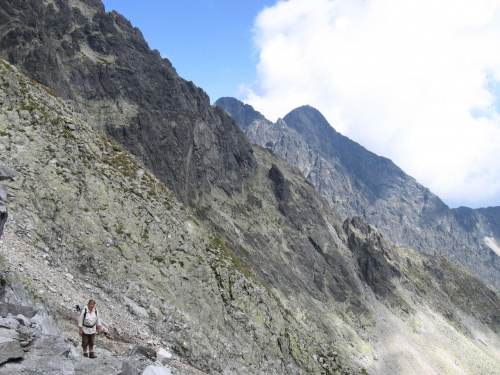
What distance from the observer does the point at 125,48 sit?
113938mm

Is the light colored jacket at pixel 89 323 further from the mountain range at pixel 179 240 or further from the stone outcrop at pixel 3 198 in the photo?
the stone outcrop at pixel 3 198

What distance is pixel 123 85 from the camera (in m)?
100

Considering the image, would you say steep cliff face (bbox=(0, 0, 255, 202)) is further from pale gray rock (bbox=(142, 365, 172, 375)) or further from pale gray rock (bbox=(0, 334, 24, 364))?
pale gray rock (bbox=(142, 365, 172, 375))

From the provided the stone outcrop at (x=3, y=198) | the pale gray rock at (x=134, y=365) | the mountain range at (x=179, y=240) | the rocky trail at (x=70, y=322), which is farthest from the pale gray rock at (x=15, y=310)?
the pale gray rock at (x=134, y=365)

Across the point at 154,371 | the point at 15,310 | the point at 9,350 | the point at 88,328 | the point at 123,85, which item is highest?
the point at 123,85

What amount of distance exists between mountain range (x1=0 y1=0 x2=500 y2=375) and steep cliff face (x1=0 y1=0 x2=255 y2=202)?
46 cm

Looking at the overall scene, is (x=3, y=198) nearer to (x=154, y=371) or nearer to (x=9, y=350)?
(x=9, y=350)

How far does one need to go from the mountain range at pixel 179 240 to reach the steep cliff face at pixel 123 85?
0.46 metres

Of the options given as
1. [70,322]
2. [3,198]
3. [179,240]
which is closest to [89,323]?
[70,322]

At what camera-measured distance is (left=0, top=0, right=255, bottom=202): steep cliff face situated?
72688 millimetres

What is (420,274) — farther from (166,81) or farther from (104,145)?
(104,145)

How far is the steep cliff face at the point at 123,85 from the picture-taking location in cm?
7269

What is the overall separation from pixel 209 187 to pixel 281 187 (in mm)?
37211

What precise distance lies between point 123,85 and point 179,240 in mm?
80699
